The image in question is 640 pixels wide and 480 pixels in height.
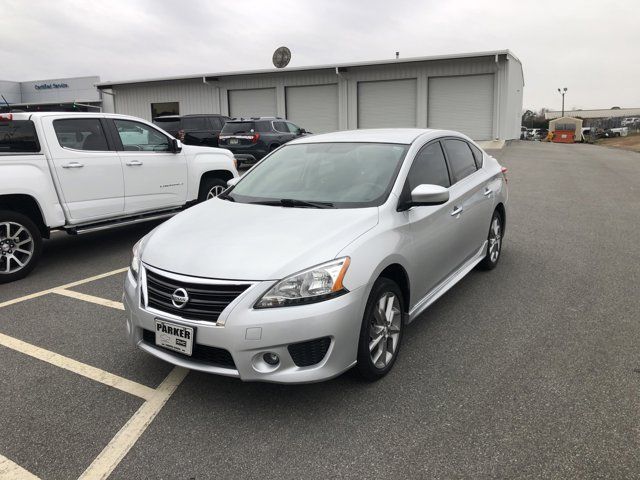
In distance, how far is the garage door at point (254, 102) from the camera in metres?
29.4

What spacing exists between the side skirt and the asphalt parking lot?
28 centimetres

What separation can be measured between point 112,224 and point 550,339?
17.3 ft

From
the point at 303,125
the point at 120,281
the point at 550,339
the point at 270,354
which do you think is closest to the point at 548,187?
the point at 550,339

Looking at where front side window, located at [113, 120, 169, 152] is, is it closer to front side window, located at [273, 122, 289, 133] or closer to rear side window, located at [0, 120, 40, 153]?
rear side window, located at [0, 120, 40, 153]

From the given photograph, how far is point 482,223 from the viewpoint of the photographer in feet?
16.9

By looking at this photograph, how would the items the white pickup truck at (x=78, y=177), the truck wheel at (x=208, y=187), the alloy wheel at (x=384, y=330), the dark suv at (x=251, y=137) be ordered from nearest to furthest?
the alloy wheel at (x=384, y=330)
the white pickup truck at (x=78, y=177)
the truck wheel at (x=208, y=187)
the dark suv at (x=251, y=137)

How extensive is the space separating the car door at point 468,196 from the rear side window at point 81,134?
432cm

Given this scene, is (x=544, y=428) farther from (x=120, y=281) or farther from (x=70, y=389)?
(x=120, y=281)

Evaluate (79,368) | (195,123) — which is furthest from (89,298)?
(195,123)

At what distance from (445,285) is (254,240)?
1.90 metres

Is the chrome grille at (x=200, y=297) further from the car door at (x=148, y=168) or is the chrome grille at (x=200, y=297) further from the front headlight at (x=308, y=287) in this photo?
the car door at (x=148, y=168)

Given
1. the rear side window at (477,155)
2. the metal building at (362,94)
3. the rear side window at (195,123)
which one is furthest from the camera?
the metal building at (362,94)

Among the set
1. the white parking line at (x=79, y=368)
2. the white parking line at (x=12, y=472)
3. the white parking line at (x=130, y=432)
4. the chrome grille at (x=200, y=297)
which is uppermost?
the chrome grille at (x=200, y=297)

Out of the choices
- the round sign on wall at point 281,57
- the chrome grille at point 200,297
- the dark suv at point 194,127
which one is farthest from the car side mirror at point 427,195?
the round sign on wall at point 281,57
